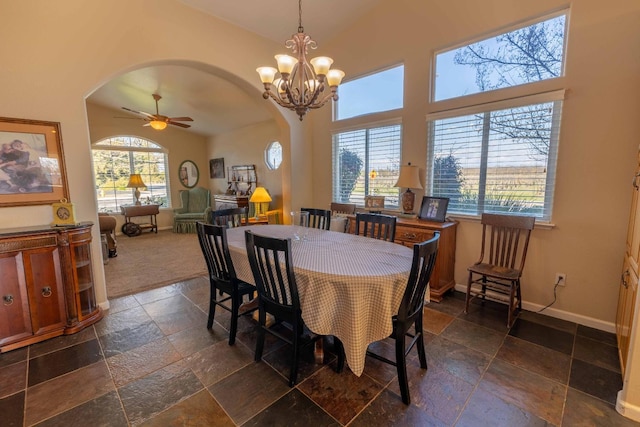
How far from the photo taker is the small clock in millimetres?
2485

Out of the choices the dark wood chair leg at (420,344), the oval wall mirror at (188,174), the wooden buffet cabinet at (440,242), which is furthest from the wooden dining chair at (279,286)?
the oval wall mirror at (188,174)

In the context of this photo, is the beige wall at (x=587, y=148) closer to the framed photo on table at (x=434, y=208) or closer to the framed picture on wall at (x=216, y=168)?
the framed photo on table at (x=434, y=208)

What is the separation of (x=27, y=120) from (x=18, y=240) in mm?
1032

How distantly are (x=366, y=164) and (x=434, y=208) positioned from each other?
4.09 ft

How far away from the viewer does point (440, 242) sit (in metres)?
2.96

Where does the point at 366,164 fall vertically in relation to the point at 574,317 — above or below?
above

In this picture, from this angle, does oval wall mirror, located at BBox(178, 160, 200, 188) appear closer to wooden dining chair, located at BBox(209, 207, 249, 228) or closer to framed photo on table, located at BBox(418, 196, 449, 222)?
wooden dining chair, located at BBox(209, 207, 249, 228)

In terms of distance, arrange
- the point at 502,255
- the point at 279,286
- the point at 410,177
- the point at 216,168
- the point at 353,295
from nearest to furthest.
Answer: the point at 353,295
the point at 279,286
the point at 502,255
the point at 410,177
the point at 216,168

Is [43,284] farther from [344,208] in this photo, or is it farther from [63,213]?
[344,208]

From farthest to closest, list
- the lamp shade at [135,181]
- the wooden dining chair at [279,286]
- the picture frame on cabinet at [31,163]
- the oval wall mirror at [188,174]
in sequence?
the oval wall mirror at [188,174], the lamp shade at [135,181], the picture frame on cabinet at [31,163], the wooden dining chair at [279,286]

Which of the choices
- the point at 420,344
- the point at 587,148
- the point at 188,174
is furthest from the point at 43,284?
the point at 188,174

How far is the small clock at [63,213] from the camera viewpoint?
2.49 m

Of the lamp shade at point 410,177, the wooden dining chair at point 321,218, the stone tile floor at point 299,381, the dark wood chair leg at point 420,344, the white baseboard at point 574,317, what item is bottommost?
the stone tile floor at point 299,381

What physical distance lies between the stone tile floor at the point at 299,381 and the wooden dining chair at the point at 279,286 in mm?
247
